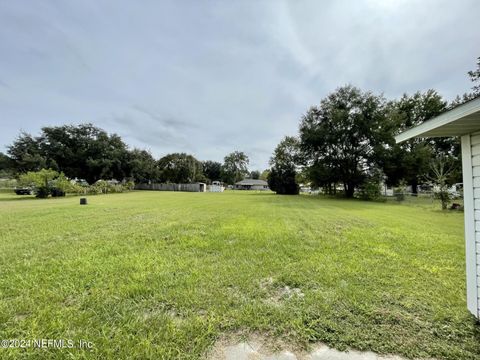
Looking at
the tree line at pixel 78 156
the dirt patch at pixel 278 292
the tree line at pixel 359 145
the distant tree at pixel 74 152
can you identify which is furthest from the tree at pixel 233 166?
the dirt patch at pixel 278 292

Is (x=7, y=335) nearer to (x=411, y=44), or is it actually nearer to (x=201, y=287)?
(x=201, y=287)

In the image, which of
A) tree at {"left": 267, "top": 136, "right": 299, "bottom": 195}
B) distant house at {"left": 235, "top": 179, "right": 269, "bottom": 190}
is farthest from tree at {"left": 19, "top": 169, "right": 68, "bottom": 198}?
distant house at {"left": 235, "top": 179, "right": 269, "bottom": 190}

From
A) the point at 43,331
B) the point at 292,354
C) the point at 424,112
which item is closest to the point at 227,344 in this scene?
the point at 292,354

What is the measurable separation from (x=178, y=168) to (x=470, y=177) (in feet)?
151

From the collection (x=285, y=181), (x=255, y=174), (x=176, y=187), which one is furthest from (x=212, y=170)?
(x=285, y=181)

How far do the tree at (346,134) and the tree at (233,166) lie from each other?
145ft

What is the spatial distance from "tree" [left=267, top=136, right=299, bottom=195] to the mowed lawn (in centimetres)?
2534

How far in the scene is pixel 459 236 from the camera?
552 centimetres

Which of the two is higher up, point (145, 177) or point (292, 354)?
point (145, 177)

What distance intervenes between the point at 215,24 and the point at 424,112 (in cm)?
3268

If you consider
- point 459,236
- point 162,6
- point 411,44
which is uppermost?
point 162,6

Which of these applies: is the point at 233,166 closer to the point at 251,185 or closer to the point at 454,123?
the point at 251,185

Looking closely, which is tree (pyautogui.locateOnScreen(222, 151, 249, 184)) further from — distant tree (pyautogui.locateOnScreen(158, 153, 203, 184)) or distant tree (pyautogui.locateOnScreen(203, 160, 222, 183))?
distant tree (pyautogui.locateOnScreen(158, 153, 203, 184))

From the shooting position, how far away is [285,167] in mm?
30469
